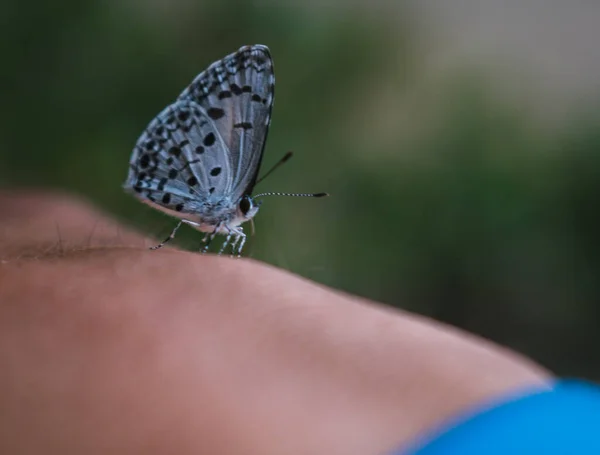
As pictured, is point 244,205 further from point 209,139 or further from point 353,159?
point 353,159

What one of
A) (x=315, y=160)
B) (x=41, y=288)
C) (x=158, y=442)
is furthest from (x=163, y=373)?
(x=315, y=160)

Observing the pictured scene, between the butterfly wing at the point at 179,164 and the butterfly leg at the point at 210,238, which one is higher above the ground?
the butterfly wing at the point at 179,164

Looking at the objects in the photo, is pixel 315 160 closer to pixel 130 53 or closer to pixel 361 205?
pixel 361 205

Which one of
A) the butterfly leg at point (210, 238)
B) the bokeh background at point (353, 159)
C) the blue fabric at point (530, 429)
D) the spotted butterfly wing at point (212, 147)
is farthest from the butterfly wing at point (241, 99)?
the bokeh background at point (353, 159)

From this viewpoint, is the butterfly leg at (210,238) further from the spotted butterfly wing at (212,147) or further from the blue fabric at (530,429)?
the blue fabric at (530,429)

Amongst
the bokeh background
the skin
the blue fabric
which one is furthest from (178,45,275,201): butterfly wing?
the bokeh background

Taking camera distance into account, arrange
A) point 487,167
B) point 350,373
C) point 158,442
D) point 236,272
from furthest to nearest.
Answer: point 487,167 → point 236,272 → point 350,373 → point 158,442

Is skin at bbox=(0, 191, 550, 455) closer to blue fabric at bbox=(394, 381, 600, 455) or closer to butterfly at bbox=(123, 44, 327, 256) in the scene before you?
blue fabric at bbox=(394, 381, 600, 455)
